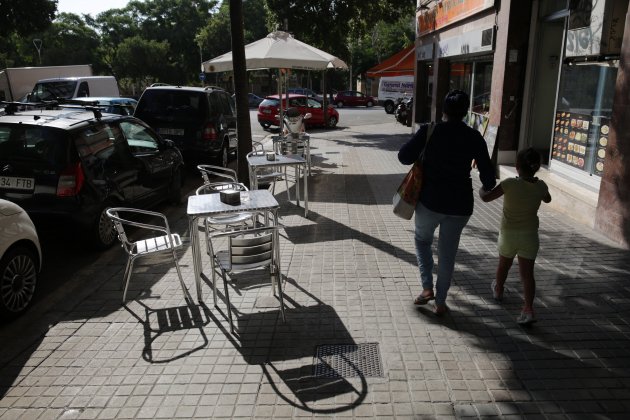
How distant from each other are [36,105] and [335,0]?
16564 millimetres

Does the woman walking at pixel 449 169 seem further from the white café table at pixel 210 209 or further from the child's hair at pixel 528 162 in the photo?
the white café table at pixel 210 209

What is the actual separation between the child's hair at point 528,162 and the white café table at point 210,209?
2048 mm

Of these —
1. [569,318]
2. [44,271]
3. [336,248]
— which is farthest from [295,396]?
[44,271]

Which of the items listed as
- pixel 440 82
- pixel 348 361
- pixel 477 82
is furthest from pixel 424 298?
pixel 440 82

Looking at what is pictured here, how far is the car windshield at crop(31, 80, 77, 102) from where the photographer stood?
17.7 metres

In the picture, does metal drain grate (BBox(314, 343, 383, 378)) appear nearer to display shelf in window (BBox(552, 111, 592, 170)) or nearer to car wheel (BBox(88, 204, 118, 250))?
car wheel (BBox(88, 204, 118, 250))

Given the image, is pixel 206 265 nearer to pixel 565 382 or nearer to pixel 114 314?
pixel 114 314

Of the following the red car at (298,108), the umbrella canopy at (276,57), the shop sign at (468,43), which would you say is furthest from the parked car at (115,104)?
the shop sign at (468,43)

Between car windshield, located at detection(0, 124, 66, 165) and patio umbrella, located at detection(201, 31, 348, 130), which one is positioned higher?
patio umbrella, located at detection(201, 31, 348, 130)

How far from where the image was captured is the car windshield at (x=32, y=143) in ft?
18.4

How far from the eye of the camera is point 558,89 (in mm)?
8258

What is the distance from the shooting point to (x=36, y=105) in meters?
6.46

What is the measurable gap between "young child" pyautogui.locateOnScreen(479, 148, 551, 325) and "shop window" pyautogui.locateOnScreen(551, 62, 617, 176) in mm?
3438

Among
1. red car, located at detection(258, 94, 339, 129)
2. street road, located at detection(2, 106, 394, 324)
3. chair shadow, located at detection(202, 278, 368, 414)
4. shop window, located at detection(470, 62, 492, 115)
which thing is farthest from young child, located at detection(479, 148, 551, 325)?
red car, located at detection(258, 94, 339, 129)
